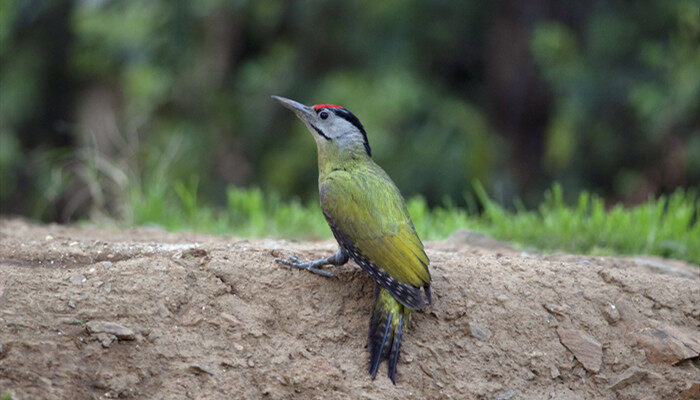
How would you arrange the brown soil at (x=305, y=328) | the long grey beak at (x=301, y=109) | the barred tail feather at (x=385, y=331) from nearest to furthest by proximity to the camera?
the brown soil at (x=305, y=328) < the barred tail feather at (x=385, y=331) < the long grey beak at (x=301, y=109)

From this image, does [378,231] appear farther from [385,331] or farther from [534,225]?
[534,225]

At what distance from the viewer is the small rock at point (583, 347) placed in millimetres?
3633

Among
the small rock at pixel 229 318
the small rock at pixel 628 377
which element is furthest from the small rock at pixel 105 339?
the small rock at pixel 628 377

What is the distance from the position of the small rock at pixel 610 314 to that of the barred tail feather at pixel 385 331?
3.80ft

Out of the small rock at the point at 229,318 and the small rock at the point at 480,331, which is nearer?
the small rock at the point at 229,318

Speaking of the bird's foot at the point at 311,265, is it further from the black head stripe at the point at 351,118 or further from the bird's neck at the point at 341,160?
the black head stripe at the point at 351,118

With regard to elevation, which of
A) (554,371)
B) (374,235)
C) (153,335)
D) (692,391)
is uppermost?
(374,235)

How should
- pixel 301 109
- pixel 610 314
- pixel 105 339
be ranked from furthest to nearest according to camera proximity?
pixel 301 109, pixel 610 314, pixel 105 339

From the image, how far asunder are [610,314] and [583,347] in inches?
11.5

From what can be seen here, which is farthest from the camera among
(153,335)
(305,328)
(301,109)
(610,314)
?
(301,109)

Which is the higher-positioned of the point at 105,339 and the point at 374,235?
the point at 374,235

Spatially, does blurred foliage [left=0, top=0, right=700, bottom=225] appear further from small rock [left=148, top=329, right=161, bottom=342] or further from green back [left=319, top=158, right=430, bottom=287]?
small rock [left=148, top=329, right=161, bottom=342]

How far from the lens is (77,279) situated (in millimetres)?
3350

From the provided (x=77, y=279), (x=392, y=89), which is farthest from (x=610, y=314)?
(x=392, y=89)
